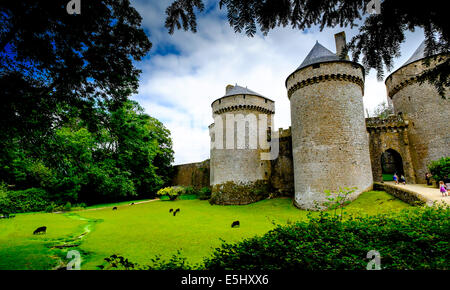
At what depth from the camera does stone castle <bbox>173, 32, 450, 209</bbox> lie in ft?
41.5

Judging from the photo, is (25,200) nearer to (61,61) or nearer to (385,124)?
(61,61)

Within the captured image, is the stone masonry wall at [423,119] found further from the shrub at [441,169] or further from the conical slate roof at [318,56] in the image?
the conical slate roof at [318,56]

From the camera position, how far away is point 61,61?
3.99m

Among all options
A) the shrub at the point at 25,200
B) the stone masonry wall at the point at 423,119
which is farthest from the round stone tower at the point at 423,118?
the shrub at the point at 25,200

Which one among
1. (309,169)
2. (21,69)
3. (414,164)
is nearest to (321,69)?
(309,169)

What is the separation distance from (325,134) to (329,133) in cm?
24

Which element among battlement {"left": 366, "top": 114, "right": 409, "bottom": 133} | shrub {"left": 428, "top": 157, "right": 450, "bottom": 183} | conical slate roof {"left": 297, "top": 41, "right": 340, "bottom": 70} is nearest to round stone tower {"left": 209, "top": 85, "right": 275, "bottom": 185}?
conical slate roof {"left": 297, "top": 41, "right": 340, "bottom": 70}

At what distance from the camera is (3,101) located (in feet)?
11.6

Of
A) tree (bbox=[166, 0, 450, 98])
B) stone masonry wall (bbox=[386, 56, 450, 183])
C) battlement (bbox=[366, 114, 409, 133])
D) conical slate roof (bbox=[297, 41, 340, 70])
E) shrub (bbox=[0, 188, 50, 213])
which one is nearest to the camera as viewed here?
tree (bbox=[166, 0, 450, 98])

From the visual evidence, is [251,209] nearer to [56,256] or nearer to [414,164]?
[56,256]

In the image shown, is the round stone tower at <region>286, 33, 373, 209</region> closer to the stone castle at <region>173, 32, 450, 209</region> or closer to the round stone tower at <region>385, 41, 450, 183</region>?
the stone castle at <region>173, 32, 450, 209</region>

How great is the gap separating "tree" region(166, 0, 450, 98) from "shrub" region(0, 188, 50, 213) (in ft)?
68.8

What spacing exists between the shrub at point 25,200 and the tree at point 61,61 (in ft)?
56.0

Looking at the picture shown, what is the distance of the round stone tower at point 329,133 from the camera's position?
40.5ft
